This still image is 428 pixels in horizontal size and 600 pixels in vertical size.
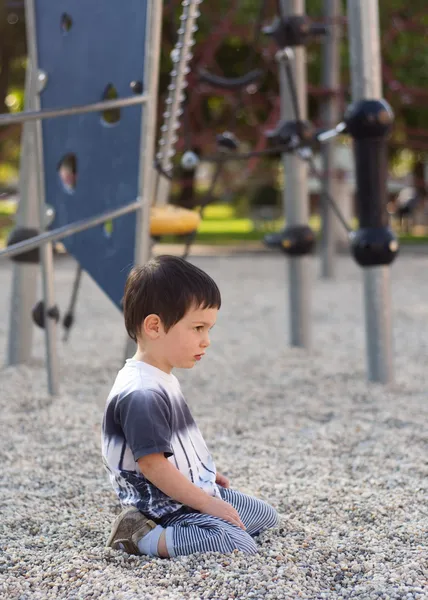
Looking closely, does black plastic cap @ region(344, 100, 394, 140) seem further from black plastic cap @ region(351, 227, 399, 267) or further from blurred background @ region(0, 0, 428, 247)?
blurred background @ region(0, 0, 428, 247)

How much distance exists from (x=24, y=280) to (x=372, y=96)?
1.69m

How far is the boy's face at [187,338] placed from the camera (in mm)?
1802

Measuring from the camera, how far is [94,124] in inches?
A: 127

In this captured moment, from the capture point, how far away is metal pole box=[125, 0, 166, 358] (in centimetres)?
293

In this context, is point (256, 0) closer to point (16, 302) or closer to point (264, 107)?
point (264, 107)

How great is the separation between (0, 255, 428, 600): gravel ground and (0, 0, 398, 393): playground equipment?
38cm

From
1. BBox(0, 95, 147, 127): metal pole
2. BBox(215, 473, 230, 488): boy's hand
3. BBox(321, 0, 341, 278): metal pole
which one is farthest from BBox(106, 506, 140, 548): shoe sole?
BBox(321, 0, 341, 278): metal pole

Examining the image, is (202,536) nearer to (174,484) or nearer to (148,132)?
(174,484)

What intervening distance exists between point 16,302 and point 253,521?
2.33 meters

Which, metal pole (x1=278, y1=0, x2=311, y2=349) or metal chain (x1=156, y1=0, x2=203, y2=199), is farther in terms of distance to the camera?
metal pole (x1=278, y1=0, x2=311, y2=349)

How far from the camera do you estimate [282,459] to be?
2.65 metres

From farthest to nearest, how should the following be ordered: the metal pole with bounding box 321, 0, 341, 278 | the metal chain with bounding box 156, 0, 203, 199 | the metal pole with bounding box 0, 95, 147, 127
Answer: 1. the metal pole with bounding box 321, 0, 341, 278
2. the metal chain with bounding box 156, 0, 203, 199
3. the metal pole with bounding box 0, 95, 147, 127

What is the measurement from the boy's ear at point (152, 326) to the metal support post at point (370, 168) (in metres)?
1.85

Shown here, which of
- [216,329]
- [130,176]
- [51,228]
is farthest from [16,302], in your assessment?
[216,329]
